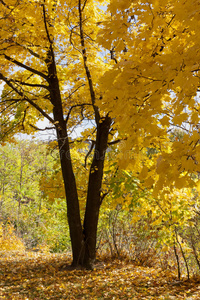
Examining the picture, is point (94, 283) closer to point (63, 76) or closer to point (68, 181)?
point (68, 181)

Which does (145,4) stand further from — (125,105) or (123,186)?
(123,186)

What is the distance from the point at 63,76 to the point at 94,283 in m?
4.25

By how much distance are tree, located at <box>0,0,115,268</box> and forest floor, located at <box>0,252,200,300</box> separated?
565mm

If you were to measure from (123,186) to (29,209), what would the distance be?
11089 millimetres

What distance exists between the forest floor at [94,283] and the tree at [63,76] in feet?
1.85

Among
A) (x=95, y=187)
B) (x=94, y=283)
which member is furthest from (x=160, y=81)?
(x=95, y=187)

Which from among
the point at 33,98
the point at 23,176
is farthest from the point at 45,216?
the point at 33,98

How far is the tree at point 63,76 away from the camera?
4.34 metres

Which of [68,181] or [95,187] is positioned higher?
[68,181]

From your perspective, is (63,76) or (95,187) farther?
(63,76)

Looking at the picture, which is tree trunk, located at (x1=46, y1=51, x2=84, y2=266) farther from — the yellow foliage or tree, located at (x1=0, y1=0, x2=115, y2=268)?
the yellow foliage

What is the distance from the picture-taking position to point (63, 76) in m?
6.06

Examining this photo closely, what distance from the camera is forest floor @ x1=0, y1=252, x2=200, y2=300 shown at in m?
3.78

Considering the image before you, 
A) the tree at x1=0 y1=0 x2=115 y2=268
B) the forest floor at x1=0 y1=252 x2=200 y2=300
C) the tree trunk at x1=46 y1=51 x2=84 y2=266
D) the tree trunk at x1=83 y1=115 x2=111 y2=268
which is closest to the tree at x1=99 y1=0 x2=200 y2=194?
the tree at x1=0 y1=0 x2=115 y2=268
